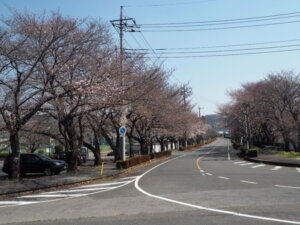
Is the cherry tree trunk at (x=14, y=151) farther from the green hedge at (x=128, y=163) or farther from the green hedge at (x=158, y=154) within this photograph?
the green hedge at (x=158, y=154)

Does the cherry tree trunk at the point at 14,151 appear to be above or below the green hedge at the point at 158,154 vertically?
above

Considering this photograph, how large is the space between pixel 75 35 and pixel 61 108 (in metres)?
3.78

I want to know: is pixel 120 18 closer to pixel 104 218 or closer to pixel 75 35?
pixel 75 35

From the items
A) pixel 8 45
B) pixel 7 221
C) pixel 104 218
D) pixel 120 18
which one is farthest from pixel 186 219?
pixel 120 18

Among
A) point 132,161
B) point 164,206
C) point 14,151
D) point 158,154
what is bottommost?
point 164,206

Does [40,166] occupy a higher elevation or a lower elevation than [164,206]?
higher

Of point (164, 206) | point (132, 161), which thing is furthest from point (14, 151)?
point (164, 206)

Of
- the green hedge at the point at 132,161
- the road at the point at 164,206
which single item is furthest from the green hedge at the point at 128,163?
the road at the point at 164,206

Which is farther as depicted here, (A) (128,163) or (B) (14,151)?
(A) (128,163)

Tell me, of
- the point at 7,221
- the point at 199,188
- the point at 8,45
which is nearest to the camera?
the point at 7,221

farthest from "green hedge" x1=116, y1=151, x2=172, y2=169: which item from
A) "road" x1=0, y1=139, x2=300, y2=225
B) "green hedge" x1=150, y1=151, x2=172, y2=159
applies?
"road" x1=0, y1=139, x2=300, y2=225

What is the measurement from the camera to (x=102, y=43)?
1527cm

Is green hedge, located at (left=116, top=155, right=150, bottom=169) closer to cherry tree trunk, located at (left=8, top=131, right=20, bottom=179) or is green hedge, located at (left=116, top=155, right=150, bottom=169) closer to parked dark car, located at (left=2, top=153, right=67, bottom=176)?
parked dark car, located at (left=2, top=153, right=67, bottom=176)

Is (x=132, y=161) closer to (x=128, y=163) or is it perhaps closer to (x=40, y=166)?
(x=128, y=163)
